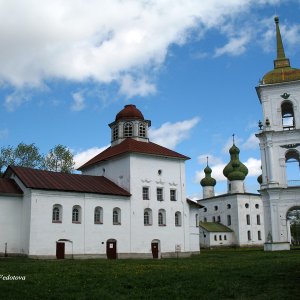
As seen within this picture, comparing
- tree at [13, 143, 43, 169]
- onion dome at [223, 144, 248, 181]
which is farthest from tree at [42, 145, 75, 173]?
onion dome at [223, 144, 248, 181]

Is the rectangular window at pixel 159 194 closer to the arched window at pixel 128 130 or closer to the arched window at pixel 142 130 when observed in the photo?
the arched window at pixel 142 130

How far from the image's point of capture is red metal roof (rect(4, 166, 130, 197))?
36.6 metres

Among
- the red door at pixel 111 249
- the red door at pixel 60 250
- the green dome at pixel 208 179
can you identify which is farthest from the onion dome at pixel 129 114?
the green dome at pixel 208 179

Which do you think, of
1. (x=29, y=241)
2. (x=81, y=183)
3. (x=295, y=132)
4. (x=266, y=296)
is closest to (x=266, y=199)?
(x=295, y=132)

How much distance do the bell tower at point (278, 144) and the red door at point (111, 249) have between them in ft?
49.9

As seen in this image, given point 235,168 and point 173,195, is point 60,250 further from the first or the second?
point 235,168

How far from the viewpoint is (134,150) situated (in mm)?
42406

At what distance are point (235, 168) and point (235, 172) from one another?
2.51 feet

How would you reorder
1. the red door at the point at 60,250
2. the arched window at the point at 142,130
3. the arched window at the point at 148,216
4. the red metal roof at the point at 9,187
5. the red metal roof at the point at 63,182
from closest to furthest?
the red door at the point at 60,250, the red metal roof at the point at 9,187, the red metal roof at the point at 63,182, the arched window at the point at 148,216, the arched window at the point at 142,130

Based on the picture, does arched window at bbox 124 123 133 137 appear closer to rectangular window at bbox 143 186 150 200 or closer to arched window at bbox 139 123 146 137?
arched window at bbox 139 123 146 137

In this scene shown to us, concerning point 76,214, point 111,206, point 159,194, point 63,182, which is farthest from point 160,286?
point 159,194

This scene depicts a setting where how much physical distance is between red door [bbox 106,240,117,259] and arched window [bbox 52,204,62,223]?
5.13m

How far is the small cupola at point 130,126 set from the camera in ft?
160

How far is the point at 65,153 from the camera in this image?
58.9 meters
